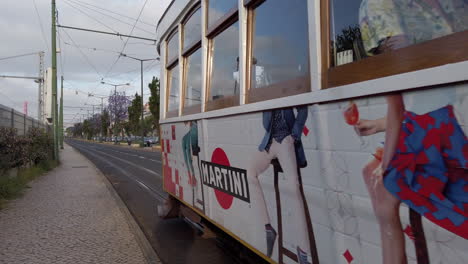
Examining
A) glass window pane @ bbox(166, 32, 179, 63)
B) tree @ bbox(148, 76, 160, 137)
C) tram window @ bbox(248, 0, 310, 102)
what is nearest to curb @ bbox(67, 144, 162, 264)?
glass window pane @ bbox(166, 32, 179, 63)

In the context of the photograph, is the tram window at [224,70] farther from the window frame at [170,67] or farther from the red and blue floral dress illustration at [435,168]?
the red and blue floral dress illustration at [435,168]

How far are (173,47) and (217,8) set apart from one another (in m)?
1.77

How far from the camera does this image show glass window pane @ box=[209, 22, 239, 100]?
292 cm

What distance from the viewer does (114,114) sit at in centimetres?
6694

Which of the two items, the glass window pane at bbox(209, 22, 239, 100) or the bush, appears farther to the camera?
the bush

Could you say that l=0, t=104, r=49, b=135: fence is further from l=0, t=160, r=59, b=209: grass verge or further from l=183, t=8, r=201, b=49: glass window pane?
l=183, t=8, r=201, b=49: glass window pane

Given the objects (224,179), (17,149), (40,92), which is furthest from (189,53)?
(40,92)

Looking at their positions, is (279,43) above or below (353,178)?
above

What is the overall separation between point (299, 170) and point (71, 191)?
978 cm

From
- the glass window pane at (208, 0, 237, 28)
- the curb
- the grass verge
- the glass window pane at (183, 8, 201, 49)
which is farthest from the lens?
the grass verge

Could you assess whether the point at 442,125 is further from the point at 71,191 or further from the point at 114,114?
the point at 114,114

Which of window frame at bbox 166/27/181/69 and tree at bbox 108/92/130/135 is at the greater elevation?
tree at bbox 108/92/130/135

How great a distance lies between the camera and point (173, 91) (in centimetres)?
495

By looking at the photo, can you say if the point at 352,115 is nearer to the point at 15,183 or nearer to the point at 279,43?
the point at 279,43
